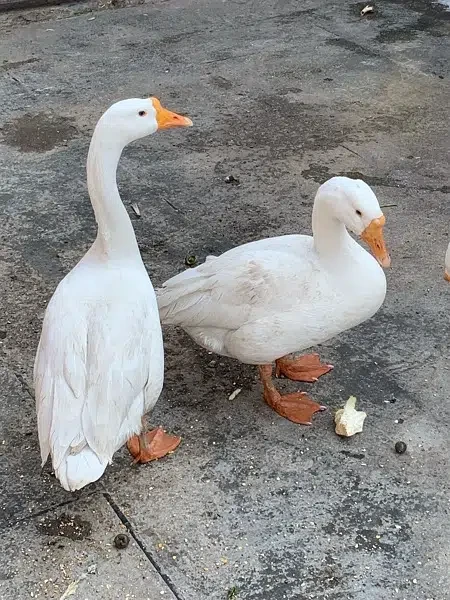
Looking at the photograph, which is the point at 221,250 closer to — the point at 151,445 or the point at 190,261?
the point at 190,261

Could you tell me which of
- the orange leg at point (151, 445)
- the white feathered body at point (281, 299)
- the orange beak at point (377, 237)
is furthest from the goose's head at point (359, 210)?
the orange leg at point (151, 445)

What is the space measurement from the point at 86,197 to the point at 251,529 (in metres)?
3.01

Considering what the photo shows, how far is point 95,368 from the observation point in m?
3.08

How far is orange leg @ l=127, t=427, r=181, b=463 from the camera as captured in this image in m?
3.44

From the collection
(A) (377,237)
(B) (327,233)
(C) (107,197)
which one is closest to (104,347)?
(C) (107,197)

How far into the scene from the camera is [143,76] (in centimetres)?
746

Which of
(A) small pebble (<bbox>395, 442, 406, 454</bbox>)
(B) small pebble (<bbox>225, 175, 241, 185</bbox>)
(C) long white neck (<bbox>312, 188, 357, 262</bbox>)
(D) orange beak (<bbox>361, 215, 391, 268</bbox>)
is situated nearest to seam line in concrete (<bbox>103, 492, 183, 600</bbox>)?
(A) small pebble (<bbox>395, 442, 406, 454</bbox>)

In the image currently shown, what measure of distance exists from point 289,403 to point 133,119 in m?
1.40

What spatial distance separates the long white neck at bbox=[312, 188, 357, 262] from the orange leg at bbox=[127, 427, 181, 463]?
3.31 feet

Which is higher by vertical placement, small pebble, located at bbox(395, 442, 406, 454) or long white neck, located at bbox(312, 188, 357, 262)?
long white neck, located at bbox(312, 188, 357, 262)

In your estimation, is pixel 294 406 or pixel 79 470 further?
pixel 294 406

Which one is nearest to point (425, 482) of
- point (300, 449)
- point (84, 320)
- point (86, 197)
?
point (300, 449)

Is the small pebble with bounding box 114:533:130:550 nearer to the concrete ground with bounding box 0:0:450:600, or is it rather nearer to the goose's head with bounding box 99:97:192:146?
the concrete ground with bounding box 0:0:450:600

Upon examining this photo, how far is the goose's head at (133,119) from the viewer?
3340mm
